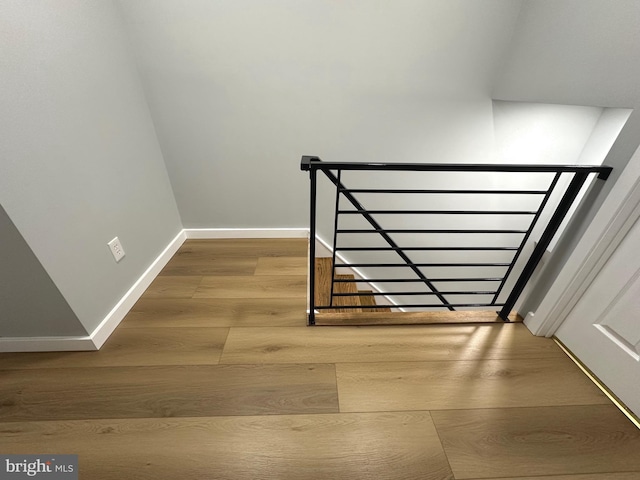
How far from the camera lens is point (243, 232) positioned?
7.70 feet

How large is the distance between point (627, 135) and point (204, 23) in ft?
7.07

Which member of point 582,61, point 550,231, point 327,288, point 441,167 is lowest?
point 327,288

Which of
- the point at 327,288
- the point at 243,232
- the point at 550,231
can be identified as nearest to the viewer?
the point at 550,231

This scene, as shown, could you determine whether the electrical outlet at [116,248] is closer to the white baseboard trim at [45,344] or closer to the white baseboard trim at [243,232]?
the white baseboard trim at [45,344]

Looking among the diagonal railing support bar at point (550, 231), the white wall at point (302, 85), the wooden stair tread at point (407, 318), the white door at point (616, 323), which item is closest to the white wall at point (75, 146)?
the white wall at point (302, 85)

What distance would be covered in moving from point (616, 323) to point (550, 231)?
46cm

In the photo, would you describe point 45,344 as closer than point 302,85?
Yes

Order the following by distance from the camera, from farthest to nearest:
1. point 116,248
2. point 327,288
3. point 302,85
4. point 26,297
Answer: point 327,288 < point 302,85 < point 116,248 < point 26,297

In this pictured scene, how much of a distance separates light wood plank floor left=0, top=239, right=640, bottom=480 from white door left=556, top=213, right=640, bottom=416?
0.30ft

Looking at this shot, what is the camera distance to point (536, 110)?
191 centimetres

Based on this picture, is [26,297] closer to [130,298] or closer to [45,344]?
[45,344]

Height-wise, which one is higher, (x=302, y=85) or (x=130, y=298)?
(x=302, y=85)

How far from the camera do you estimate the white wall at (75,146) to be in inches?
36.9

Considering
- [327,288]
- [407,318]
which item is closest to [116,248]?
[327,288]
